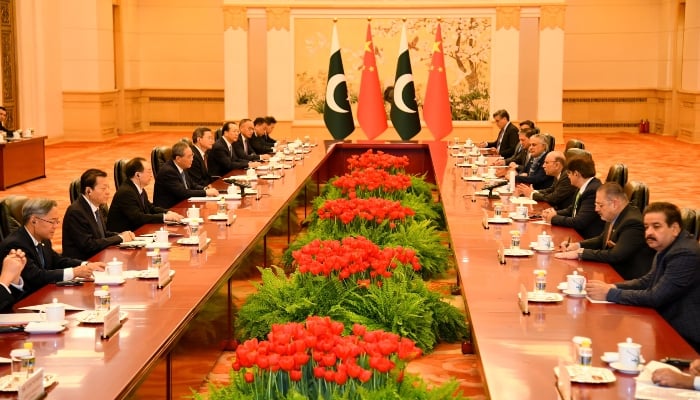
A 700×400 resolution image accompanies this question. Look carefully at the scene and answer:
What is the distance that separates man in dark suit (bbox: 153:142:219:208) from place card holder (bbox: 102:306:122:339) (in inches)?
171

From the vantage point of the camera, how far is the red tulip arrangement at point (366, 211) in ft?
26.6

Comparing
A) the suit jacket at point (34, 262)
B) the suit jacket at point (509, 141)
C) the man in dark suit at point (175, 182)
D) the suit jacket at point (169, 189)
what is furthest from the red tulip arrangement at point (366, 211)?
the suit jacket at point (509, 141)

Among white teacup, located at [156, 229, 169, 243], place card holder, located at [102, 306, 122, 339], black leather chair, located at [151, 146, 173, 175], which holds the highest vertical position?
black leather chair, located at [151, 146, 173, 175]

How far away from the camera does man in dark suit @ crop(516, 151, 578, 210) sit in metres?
8.38

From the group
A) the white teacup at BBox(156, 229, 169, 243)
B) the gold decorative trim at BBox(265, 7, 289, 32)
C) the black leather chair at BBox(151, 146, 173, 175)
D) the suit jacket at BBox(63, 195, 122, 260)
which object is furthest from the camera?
the gold decorative trim at BBox(265, 7, 289, 32)

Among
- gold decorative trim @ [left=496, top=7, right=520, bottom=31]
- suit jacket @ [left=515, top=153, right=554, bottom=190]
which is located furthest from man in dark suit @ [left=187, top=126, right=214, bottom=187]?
gold decorative trim @ [left=496, top=7, right=520, bottom=31]

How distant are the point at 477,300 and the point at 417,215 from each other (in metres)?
5.15

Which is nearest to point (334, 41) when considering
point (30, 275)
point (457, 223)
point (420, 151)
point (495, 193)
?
point (420, 151)

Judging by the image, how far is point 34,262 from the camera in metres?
5.54

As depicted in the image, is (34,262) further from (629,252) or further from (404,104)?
(404,104)

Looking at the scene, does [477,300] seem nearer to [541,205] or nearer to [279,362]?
[279,362]

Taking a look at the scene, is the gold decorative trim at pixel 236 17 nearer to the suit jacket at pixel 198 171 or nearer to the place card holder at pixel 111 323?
the suit jacket at pixel 198 171

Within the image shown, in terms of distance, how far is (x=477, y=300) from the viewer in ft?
16.3

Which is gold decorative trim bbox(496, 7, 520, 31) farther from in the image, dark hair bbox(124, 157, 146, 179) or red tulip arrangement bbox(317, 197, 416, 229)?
dark hair bbox(124, 157, 146, 179)
